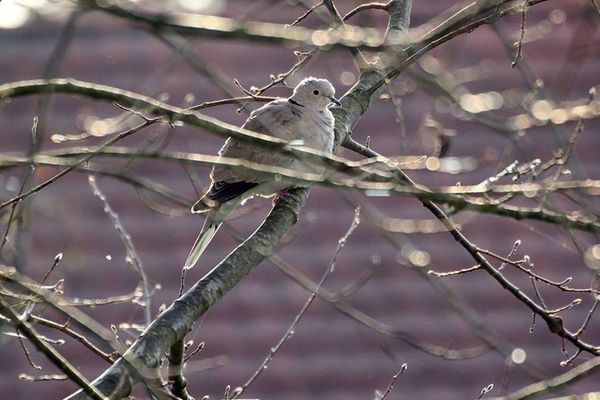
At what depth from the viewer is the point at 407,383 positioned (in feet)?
22.2

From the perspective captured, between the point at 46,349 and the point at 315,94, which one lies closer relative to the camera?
the point at 46,349

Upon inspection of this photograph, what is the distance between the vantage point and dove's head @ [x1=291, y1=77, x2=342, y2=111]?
16.5 feet

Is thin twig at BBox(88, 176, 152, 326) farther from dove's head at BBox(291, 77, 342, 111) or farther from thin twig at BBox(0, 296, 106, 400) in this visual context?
dove's head at BBox(291, 77, 342, 111)

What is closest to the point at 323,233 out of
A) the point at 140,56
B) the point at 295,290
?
the point at 295,290

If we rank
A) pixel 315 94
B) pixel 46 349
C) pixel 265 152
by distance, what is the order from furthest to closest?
pixel 315 94, pixel 265 152, pixel 46 349

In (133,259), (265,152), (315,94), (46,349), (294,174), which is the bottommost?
(46,349)

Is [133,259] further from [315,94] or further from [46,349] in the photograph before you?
[315,94]

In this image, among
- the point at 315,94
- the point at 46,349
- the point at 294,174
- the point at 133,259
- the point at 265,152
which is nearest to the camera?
the point at 294,174

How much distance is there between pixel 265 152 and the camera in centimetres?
462

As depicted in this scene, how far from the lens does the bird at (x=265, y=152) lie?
15.4 feet

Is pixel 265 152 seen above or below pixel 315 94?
below

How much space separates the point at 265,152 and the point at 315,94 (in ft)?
2.03

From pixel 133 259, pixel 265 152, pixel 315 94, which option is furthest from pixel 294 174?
pixel 315 94

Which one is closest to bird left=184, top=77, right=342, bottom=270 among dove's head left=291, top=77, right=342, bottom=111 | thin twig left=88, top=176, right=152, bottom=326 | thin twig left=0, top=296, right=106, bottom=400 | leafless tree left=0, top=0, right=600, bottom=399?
dove's head left=291, top=77, right=342, bottom=111
